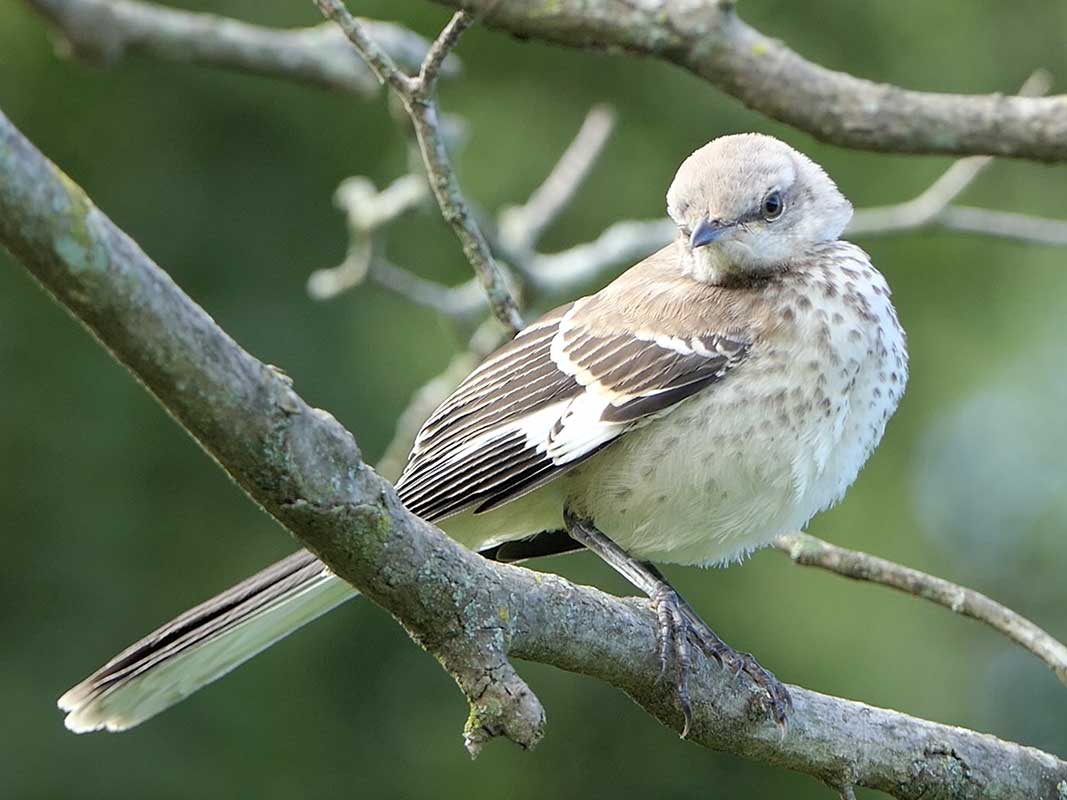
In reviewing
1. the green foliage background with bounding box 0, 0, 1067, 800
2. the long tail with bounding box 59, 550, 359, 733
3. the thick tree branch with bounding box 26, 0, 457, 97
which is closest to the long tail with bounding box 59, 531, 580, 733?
the long tail with bounding box 59, 550, 359, 733

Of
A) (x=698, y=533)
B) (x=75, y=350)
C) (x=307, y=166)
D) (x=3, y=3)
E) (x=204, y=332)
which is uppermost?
(x=3, y=3)

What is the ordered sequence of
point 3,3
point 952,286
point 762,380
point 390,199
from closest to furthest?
point 762,380
point 390,199
point 3,3
point 952,286

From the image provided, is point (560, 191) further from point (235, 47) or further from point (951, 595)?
point (951, 595)

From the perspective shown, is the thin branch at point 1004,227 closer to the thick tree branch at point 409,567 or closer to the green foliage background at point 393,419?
the thick tree branch at point 409,567

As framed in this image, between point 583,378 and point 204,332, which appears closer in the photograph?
point 204,332

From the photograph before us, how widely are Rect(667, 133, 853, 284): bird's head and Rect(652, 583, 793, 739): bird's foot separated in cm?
77

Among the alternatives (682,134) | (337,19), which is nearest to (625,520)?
(337,19)

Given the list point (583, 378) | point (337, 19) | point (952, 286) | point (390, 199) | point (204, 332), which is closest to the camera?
point (204, 332)

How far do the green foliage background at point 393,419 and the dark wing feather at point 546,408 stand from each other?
254 centimetres

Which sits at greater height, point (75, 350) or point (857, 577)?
point (75, 350)

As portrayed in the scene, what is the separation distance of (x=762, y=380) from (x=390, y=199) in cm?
190

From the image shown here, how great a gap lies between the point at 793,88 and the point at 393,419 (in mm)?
3075

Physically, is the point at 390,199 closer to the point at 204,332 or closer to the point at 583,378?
the point at 583,378

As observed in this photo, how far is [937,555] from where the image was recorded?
697 centimetres
